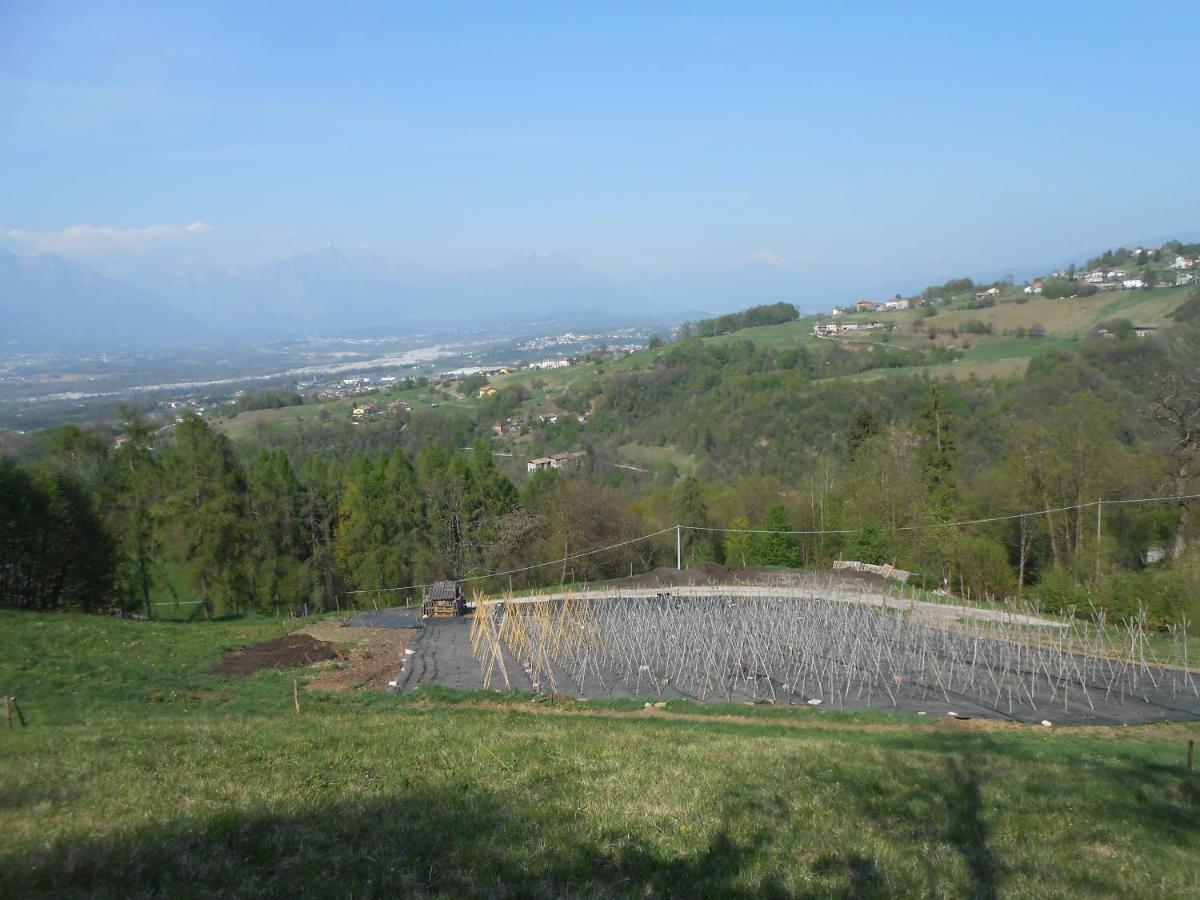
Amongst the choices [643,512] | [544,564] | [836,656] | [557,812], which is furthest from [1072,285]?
[557,812]

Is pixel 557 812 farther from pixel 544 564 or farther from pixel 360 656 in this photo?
pixel 544 564

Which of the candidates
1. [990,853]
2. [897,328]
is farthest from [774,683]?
[897,328]

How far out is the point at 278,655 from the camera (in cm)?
1496

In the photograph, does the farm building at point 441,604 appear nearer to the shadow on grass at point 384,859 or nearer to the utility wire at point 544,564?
the utility wire at point 544,564

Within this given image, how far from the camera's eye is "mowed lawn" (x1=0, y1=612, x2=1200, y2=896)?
13.7ft

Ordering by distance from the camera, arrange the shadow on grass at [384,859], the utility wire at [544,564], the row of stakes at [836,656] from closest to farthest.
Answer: the shadow on grass at [384,859] → the row of stakes at [836,656] → the utility wire at [544,564]

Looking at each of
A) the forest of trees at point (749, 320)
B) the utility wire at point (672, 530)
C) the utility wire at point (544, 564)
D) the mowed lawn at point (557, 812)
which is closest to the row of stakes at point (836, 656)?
the mowed lawn at point (557, 812)

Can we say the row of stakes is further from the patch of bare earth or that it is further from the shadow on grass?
the shadow on grass

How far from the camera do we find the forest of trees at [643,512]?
2245cm

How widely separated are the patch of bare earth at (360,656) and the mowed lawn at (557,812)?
3812 mm

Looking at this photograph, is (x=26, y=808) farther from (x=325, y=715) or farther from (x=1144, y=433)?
(x=1144, y=433)

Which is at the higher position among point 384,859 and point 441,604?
point 384,859

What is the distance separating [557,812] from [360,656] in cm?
1146

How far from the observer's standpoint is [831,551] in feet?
98.2
